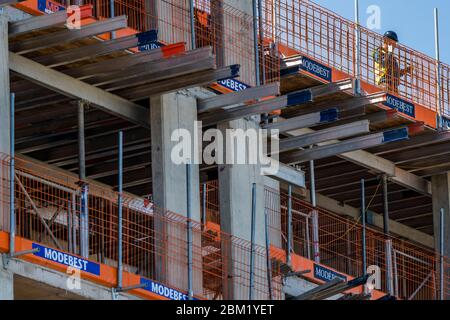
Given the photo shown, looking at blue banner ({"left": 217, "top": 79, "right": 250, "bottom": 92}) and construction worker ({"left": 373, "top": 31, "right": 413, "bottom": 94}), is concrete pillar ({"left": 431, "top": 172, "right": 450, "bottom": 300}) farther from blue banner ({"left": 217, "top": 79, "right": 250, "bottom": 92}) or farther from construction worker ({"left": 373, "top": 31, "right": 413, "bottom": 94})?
blue banner ({"left": 217, "top": 79, "right": 250, "bottom": 92})

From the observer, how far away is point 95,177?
4528cm

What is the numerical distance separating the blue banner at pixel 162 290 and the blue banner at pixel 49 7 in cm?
463

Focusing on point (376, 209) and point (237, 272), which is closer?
point (237, 272)

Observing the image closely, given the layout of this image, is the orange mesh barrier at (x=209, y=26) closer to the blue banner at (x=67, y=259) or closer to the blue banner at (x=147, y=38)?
the blue banner at (x=147, y=38)

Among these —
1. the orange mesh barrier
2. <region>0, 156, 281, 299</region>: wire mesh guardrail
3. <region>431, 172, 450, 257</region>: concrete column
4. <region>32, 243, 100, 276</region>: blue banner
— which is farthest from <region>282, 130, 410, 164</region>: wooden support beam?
<region>32, 243, 100, 276</region>: blue banner

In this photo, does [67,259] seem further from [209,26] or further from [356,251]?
[356,251]

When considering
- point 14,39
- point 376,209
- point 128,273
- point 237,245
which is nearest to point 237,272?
point 237,245

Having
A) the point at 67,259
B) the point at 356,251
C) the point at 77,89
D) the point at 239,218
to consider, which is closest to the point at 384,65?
the point at 356,251

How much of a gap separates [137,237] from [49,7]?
14.2 feet

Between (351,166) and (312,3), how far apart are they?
5002 millimetres

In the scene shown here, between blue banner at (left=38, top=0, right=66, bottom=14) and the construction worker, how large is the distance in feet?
33.2

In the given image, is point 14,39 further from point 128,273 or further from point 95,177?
point 95,177

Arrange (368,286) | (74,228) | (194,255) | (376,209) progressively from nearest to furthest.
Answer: (74,228)
(194,255)
(368,286)
(376,209)
